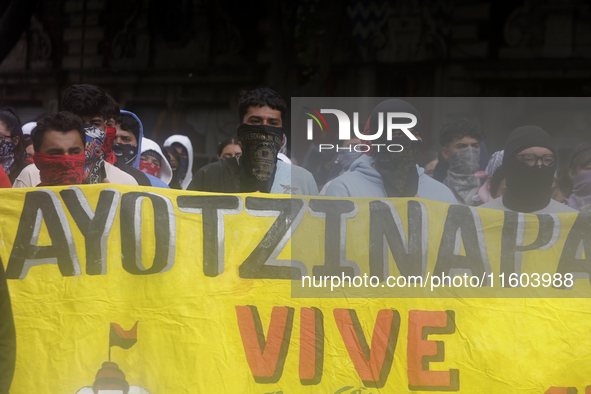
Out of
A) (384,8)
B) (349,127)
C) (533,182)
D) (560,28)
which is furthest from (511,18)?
(533,182)

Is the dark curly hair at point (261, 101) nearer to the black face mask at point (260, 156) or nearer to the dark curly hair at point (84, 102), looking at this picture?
the black face mask at point (260, 156)

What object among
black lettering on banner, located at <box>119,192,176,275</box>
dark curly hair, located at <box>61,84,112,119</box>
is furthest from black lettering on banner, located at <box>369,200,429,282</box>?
dark curly hair, located at <box>61,84,112,119</box>

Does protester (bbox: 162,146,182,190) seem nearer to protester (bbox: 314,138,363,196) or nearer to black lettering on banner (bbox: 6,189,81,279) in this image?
protester (bbox: 314,138,363,196)

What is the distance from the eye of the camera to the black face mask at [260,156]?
328 centimetres

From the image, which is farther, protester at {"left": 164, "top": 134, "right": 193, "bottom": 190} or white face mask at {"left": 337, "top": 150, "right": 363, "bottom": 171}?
protester at {"left": 164, "top": 134, "right": 193, "bottom": 190}

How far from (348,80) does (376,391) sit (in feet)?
20.4

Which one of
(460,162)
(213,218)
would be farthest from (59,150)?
(460,162)

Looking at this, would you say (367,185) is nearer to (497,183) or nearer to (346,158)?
(497,183)

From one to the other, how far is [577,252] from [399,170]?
1156 millimetres

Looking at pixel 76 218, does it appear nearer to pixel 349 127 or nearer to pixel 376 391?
pixel 376 391

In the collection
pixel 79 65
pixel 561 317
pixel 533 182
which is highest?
pixel 79 65

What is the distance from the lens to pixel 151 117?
959 cm

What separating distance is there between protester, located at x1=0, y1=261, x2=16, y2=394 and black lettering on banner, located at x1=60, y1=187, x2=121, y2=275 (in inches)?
14.7

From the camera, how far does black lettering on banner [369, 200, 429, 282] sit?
8.32 feet
